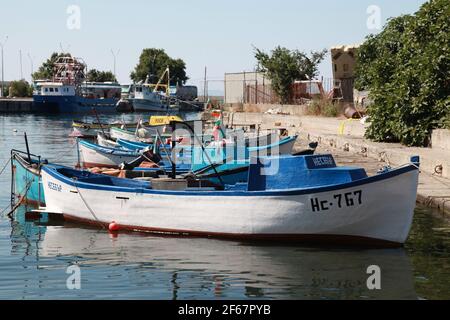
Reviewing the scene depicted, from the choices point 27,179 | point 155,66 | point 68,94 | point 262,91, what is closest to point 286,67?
point 262,91

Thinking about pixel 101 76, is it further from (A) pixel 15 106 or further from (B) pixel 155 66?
(A) pixel 15 106

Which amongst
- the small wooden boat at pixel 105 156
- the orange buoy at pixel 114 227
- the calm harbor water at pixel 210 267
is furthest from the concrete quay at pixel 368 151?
the small wooden boat at pixel 105 156

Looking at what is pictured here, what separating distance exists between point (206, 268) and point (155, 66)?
143m

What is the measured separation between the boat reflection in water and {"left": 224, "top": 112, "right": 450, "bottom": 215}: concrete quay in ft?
15.5

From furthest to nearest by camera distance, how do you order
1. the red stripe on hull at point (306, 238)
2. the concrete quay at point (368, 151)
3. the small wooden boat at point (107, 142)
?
1. the small wooden boat at point (107, 142)
2. the concrete quay at point (368, 151)
3. the red stripe on hull at point (306, 238)

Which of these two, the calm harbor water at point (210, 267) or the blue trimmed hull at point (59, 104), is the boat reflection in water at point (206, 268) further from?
the blue trimmed hull at point (59, 104)

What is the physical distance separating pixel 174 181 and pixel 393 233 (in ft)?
17.6

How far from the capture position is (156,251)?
15500mm

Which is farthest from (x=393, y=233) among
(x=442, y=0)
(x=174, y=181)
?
(x=442, y=0)

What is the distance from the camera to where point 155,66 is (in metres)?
154

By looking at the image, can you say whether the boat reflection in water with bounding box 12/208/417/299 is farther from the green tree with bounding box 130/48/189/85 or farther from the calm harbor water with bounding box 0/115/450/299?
the green tree with bounding box 130/48/189/85

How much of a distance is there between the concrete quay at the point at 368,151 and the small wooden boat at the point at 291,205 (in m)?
3.47

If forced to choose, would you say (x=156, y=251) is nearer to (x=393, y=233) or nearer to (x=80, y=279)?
(x=80, y=279)

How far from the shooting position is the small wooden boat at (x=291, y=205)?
14.7m
